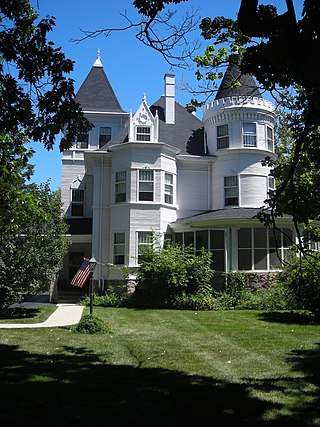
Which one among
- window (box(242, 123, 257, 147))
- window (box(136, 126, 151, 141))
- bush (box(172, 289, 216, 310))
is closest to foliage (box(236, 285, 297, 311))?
bush (box(172, 289, 216, 310))

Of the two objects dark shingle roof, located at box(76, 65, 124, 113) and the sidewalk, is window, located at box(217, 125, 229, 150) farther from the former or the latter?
the sidewalk

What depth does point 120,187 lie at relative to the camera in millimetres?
23766

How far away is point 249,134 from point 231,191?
3.38 meters

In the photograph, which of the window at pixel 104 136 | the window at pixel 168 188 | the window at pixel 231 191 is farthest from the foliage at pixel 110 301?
the window at pixel 104 136

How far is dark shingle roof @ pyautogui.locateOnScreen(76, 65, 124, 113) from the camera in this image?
28844 millimetres

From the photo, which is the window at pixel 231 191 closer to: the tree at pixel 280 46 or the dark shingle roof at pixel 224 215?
the dark shingle roof at pixel 224 215

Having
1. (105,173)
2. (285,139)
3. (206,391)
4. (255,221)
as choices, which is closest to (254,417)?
(206,391)

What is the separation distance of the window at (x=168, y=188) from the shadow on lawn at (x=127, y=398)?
15.9 m


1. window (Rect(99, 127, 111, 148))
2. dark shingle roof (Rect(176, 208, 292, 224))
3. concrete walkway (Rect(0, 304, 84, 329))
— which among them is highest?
window (Rect(99, 127, 111, 148))

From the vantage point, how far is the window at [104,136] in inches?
1112

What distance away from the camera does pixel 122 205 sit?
2333 cm

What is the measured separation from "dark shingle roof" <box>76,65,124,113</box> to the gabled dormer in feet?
17.1

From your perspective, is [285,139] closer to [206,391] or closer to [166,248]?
[166,248]

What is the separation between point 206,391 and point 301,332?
6629mm
